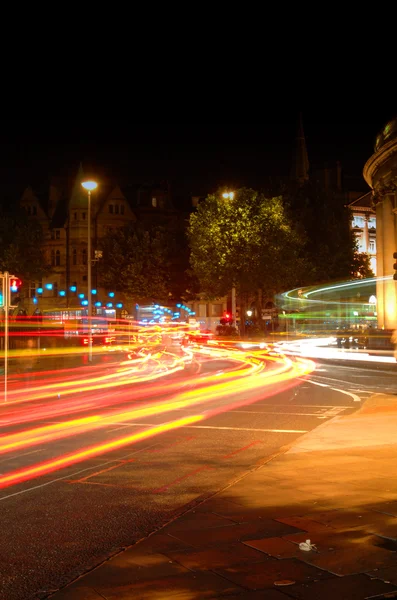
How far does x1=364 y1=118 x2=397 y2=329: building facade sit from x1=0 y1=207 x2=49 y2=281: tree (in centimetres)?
3674

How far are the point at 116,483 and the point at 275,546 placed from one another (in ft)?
12.1

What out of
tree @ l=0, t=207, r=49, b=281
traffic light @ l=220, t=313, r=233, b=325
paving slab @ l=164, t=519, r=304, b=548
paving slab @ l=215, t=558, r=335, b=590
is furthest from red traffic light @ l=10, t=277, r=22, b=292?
tree @ l=0, t=207, r=49, b=281

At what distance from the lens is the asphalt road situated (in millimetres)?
6332

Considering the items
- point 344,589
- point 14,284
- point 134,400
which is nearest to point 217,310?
point 14,284

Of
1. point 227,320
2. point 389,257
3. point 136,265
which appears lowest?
point 227,320

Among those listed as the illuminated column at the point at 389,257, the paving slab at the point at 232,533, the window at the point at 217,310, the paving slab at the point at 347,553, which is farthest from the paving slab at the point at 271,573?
the window at the point at 217,310

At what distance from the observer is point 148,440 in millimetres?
13078

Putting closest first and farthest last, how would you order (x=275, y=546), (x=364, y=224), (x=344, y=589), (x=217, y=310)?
1. (x=344, y=589)
2. (x=275, y=546)
3. (x=217, y=310)
4. (x=364, y=224)

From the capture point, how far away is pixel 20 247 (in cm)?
7450

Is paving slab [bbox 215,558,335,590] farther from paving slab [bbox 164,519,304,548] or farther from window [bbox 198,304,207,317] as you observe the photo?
window [bbox 198,304,207,317]

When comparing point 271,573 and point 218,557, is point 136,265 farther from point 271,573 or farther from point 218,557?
point 271,573

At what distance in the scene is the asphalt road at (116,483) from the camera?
633 cm

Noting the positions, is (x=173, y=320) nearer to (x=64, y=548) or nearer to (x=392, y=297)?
(x=392, y=297)

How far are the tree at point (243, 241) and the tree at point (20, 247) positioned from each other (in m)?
18.2
